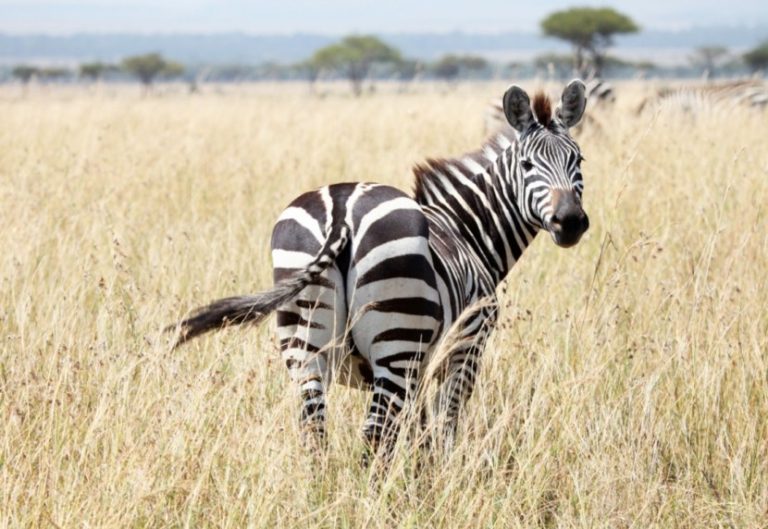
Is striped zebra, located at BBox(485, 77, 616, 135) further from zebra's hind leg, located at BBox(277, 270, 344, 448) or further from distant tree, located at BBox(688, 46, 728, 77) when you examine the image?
distant tree, located at BBox(688, 46, 728, 77)

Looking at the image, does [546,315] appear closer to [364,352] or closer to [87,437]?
[364,352]

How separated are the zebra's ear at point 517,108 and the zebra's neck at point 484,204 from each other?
73 millimetres

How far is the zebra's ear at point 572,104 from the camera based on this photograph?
3.85 meters

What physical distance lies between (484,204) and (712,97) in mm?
11096

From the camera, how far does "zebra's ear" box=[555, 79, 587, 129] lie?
3.85 meters

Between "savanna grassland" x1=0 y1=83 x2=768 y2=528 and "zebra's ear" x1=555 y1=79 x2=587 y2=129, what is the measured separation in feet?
1.45

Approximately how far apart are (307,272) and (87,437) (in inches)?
30.8

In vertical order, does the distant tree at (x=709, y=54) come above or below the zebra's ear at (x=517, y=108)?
above

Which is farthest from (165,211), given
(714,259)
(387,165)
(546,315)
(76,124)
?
(76,124)

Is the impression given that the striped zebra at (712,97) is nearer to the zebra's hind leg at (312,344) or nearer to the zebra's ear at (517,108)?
the zebra's ear at (517,108)

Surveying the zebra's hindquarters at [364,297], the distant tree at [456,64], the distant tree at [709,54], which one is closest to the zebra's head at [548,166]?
the zebra's hindquarters at [364,297]

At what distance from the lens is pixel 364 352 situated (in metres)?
3.09

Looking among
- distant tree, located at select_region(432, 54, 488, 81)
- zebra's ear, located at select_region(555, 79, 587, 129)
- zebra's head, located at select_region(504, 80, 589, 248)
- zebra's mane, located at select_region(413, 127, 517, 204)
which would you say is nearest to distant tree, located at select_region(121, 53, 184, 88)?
distant tree, located at select_region(432, 54, 488, 81)

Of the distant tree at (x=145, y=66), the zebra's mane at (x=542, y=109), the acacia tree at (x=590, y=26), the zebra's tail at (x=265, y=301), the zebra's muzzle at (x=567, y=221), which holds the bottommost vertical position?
the distant tree at (x=145, y=66)
